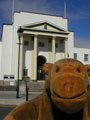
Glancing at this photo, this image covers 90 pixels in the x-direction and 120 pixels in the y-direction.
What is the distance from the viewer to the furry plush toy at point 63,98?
2.42 metres

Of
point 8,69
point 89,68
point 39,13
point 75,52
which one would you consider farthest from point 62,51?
point 89,68

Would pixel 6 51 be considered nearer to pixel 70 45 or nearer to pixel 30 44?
pixel 30 44

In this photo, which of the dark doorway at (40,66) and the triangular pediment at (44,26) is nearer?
the triangular pediment at (44,26)

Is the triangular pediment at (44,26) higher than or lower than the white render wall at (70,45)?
higher

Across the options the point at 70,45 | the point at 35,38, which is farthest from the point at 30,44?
the point at 70,45

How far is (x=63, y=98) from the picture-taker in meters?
2.43

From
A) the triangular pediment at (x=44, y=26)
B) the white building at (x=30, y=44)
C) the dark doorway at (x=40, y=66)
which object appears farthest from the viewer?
the dark doorway at (x=40, y=66)

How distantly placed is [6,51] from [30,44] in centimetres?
485

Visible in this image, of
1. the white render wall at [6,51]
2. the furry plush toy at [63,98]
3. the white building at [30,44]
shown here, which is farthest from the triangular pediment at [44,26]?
the furry plush toy at [63,98]

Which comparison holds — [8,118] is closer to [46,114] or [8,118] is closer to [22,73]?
[46,114]

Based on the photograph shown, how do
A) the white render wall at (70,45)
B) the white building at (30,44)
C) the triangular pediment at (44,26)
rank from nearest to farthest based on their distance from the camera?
the triangular pediment at (44,26) → the white building at (30,44) → the white render wall at (70,45)

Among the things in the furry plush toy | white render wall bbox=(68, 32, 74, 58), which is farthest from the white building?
the furry plush toy

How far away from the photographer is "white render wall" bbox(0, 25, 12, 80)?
36.0 meters

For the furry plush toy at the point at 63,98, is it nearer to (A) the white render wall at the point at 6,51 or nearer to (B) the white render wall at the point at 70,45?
(A) the white render wall at the point at 6,51
